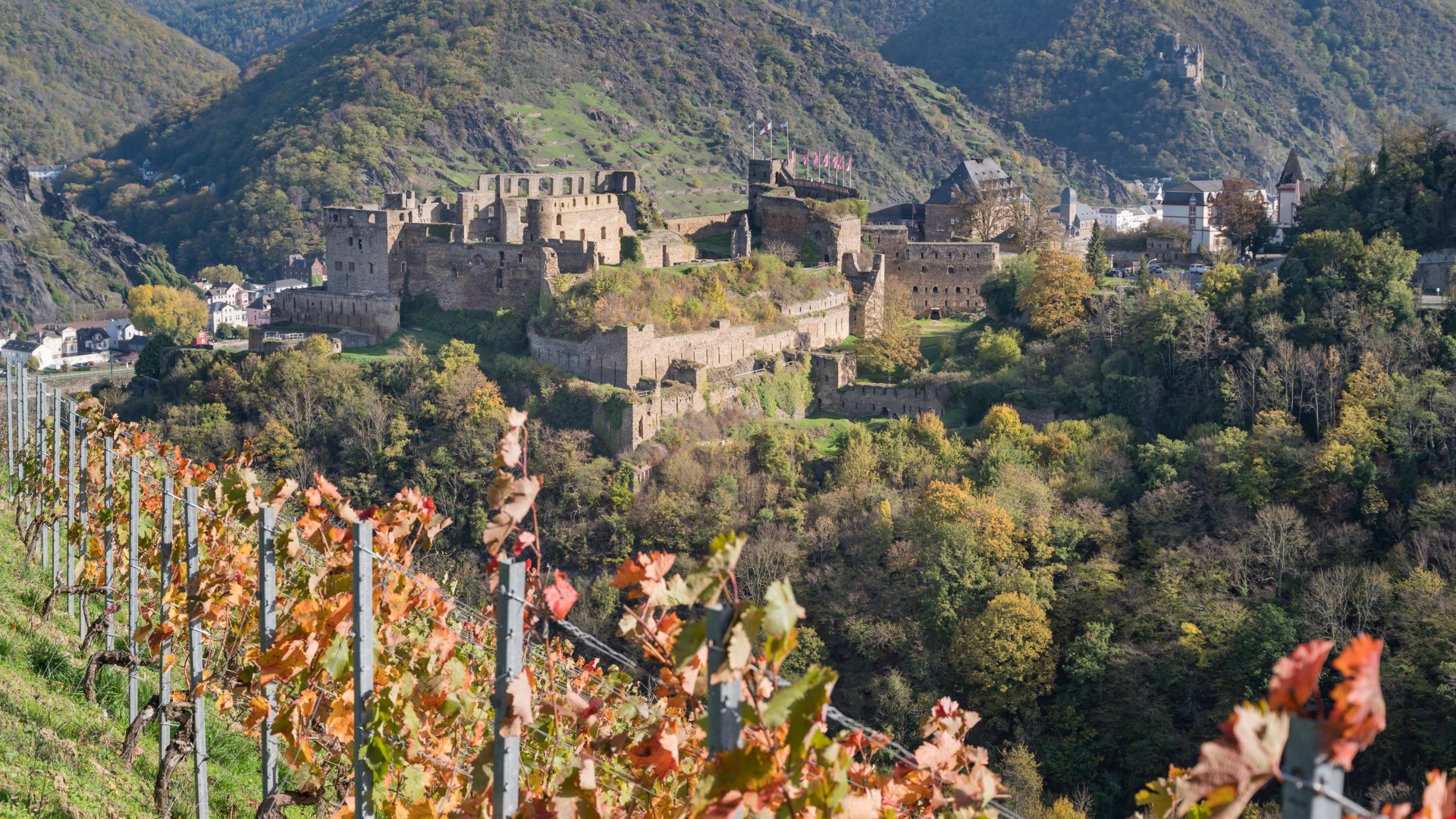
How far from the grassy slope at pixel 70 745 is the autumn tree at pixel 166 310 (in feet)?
203

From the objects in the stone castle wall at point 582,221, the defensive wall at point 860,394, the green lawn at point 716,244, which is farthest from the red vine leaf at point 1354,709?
the green lawn at point 716,244

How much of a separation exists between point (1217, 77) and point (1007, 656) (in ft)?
338

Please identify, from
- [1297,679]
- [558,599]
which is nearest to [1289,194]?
[558,599]

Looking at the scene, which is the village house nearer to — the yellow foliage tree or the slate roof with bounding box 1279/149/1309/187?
the slate roof with bounding box 1279/149/1309/187

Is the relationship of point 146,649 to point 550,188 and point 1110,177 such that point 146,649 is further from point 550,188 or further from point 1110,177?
point 1110,177

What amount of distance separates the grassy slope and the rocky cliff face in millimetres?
77427

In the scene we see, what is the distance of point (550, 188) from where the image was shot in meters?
46.2

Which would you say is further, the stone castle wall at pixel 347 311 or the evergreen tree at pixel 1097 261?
the evergreen tree at pixel 1097 261

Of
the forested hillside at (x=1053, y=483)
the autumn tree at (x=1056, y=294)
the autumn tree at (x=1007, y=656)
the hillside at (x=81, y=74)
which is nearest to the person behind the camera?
the forested hillside at (x=1053, y=483)

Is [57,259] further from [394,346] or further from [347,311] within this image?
[394,346]

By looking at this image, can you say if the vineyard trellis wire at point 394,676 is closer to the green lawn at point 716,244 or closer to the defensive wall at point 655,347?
the defensive wall at point 655,347

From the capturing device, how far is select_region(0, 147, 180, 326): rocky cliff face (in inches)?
3469

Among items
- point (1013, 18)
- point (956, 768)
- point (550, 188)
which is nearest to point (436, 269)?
point (550, 188)

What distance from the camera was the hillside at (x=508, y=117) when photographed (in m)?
88.1
